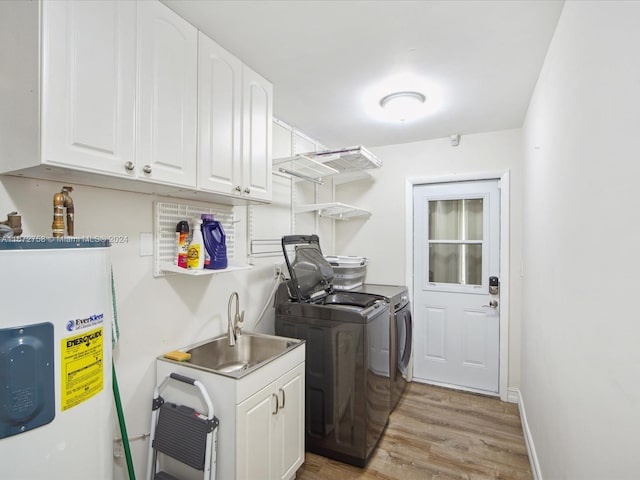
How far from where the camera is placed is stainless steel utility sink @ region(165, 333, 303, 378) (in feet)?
6.20

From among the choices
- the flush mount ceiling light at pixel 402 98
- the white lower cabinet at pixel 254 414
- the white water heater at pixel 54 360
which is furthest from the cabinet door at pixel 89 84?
the flush mount ceiling light at pixel 402 98

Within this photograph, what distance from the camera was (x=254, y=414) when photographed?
1.53 m

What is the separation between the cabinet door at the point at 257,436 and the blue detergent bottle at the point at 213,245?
2.23 ft

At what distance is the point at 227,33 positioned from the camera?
1.61m

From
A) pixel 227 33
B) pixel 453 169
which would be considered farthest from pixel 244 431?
pixel 453 169

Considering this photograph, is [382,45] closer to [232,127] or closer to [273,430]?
[232,127]

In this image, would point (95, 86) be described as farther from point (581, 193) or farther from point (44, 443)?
point (581, 193)

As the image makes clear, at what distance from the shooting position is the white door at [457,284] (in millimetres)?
Answer: 3094

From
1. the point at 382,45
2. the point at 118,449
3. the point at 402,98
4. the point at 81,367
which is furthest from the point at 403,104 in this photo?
the point at 118,449

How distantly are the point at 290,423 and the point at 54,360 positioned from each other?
4.30 feet

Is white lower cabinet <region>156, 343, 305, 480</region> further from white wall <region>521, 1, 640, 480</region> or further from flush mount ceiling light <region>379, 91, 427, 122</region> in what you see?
flush mount ceiling light <region>379, 91, 427, 122</region>

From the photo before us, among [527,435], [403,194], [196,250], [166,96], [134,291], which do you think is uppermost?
[166,96]

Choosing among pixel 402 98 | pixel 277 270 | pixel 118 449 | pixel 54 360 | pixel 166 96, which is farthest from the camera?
pixel 277 270

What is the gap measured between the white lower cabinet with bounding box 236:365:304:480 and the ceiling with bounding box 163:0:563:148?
5.78 feet
